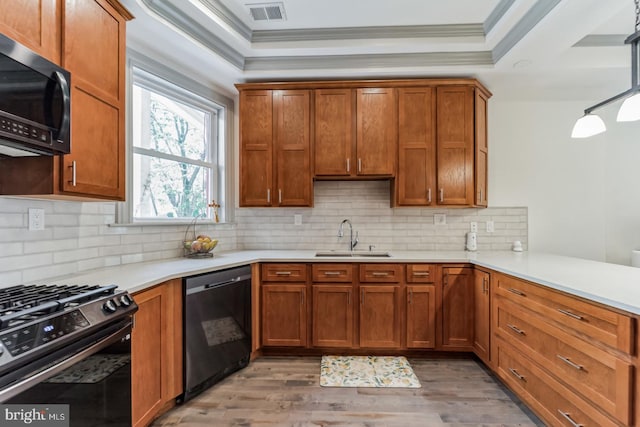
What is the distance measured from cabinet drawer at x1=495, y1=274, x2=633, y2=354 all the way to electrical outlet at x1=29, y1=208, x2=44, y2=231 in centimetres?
283

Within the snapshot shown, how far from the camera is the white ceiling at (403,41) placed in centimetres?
228

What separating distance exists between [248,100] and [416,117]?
5.37 feet

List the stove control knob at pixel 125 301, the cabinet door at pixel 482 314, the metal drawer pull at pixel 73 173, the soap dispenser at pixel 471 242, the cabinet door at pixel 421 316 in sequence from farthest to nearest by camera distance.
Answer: the soap dispenser at pixel 471 242 → the cabinet door at pixel 421 316 → the cabinet door at pixel 482 314 → the metal drawer pull at pixel 73 173 → the stove control knob at pixel 125 301

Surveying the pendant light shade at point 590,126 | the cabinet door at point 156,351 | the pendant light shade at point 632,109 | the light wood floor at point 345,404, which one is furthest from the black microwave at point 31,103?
the pendant light shade at point 590,126

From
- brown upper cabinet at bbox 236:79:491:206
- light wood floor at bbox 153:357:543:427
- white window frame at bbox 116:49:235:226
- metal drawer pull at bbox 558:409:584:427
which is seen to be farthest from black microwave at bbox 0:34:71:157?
metal drawer pull at bbox 558:409:584:427

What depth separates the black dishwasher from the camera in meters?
2.14

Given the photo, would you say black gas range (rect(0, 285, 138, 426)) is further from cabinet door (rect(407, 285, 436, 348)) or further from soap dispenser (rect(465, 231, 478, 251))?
soap dispenser (rect(465, 231, 478, 251))

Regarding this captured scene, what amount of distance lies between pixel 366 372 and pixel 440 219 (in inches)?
67.6

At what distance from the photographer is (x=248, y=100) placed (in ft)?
10.4

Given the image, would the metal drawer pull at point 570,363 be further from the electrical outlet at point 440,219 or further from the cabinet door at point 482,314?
the electrical outlet at point 440,219

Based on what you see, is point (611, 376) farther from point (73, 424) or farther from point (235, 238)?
point (235, 238)

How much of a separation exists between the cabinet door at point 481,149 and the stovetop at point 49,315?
2.98 meters

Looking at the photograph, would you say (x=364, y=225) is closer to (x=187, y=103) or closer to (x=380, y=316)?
(x=380, y=316)

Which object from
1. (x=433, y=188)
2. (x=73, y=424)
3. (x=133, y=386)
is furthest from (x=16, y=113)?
(x=433, y=188)
